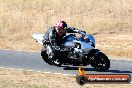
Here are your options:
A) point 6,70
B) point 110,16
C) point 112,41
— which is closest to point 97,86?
point 6,70

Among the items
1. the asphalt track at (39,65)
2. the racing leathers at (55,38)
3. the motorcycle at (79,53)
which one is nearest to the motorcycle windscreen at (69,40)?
the motorcycle at (79,53)

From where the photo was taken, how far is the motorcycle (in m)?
17.2

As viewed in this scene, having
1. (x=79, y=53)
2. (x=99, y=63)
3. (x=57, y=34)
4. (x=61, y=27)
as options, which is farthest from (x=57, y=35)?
(x=99, y=63)

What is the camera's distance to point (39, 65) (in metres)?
18.8

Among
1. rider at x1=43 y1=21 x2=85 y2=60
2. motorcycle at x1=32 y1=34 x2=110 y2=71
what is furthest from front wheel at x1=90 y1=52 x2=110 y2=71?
rider at x1=43 y1=21 x2=85 y2=60

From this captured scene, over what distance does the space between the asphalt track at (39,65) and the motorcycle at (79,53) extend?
Result: 0.87 ft

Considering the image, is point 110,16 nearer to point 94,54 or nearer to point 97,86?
point 94,54

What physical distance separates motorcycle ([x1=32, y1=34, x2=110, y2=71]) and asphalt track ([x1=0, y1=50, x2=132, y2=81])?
26 cm

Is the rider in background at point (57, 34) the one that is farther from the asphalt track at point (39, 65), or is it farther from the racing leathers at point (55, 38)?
the asphalt track at point (39, 65)

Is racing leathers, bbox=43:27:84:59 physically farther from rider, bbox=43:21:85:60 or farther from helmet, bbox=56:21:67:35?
helmet, bbox=56:21:67:35

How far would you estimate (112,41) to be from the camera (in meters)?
25.4

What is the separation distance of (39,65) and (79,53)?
6.67 feet

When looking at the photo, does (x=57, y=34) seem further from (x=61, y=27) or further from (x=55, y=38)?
(x=61, y=27)

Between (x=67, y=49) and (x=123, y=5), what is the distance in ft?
49.0
